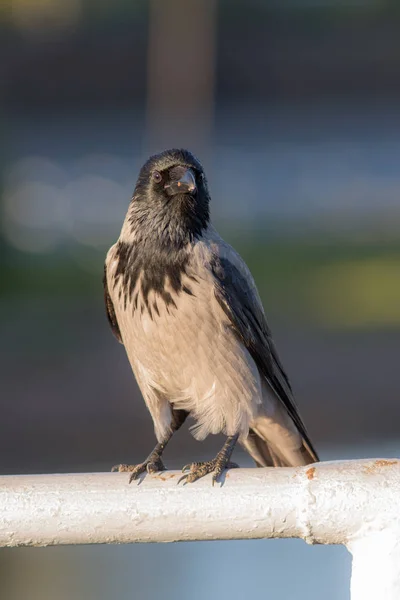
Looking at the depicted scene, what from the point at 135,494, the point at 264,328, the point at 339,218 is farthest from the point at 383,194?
the point at 135,494

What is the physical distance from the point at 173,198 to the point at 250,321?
1.49 ft

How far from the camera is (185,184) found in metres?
3.17

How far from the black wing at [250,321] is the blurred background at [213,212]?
248 cm

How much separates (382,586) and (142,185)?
6.30 ft

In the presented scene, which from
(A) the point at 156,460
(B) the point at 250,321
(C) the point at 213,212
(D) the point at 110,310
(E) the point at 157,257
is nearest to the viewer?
(A) the point at 156,460

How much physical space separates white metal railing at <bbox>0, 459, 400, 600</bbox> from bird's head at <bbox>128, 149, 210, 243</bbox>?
1.46 meters

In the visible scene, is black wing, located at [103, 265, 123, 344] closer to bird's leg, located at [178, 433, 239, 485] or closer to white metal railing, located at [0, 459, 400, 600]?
bird's leg, located at [178, 433, 239, 485]

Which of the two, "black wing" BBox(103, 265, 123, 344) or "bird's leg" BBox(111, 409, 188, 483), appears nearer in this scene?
"bird's leg" BBox(111, 409, 188, 483)

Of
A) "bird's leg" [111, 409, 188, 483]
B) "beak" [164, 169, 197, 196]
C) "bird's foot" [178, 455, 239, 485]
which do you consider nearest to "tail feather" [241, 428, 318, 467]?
"bird's leg" [111, 409, 188, 483]

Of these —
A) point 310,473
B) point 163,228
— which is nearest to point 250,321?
point 163,228

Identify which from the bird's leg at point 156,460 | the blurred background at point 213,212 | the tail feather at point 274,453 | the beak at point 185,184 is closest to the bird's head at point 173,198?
the beak at point 185,184

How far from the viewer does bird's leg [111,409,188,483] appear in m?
2.82

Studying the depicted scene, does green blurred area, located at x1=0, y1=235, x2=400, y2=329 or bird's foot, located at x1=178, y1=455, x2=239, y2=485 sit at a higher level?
bird's foot, located at x1=178, y1=455, x2=239, y2=485

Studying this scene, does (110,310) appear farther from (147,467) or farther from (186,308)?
(147,467)
